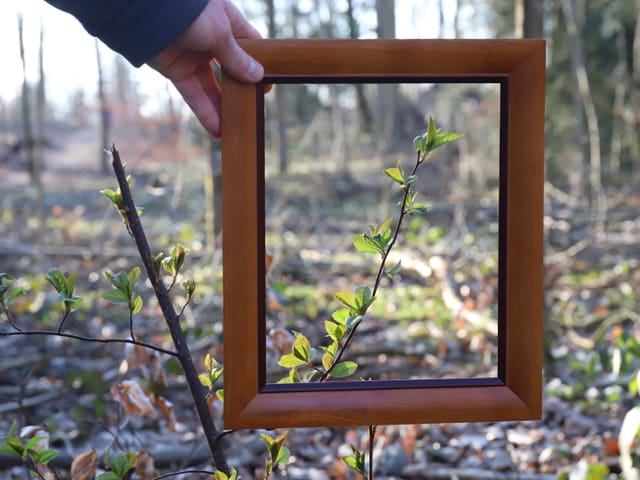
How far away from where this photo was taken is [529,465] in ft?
7.82

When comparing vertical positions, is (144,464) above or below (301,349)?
below

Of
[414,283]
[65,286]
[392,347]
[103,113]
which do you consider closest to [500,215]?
[65,286]

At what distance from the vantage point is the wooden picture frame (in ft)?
3.50

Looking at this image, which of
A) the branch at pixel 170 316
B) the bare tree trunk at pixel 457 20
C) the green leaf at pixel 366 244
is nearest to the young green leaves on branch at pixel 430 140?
the green leaf at pixel 366 244

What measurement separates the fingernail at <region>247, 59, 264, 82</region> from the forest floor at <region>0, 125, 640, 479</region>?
0.65 m

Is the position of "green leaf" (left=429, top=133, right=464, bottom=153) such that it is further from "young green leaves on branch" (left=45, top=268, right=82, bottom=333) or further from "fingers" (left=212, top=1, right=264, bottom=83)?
"young green leaves on branch" (left=45, top=268, right=82, bottom=333)

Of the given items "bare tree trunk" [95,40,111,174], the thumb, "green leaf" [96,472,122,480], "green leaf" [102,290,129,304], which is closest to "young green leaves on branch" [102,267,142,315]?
"green leaf" [102,290,129,304]

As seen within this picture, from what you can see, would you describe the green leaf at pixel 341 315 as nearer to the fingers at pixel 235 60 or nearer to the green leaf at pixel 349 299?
the green leaf at pixel 349 299

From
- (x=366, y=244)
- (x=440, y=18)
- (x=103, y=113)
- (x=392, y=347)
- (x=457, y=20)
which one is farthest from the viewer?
(x=103, y=113)

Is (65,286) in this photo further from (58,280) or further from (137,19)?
(137,19)

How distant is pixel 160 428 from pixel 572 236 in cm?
600

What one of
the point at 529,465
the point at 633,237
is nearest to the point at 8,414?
the point at 529,465

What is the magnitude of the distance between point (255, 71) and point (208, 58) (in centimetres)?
13

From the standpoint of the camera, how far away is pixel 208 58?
1.15 metres
